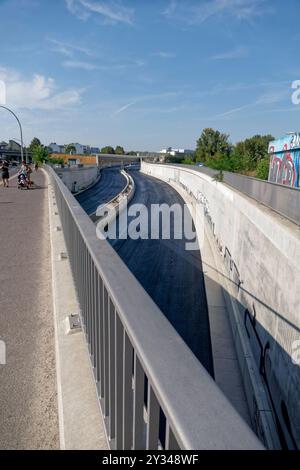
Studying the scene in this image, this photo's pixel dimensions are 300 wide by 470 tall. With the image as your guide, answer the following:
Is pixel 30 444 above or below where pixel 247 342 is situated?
above

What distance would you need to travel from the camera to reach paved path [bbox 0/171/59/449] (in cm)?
257

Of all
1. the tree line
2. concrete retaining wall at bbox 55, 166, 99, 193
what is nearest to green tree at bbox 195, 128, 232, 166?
the tree line

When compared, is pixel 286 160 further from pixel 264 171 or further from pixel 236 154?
pixel 236 154

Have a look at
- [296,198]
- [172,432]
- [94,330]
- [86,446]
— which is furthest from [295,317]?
[172,432]

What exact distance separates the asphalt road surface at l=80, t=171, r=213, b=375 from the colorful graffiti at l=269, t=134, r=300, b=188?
12.2 meters

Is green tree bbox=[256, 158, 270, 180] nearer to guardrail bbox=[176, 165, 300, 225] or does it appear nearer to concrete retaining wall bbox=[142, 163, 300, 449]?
guardrail bbox=[176, 165, 300, 225]

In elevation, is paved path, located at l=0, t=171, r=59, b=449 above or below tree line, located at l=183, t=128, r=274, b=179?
below

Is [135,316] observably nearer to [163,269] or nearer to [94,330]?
[94,330]

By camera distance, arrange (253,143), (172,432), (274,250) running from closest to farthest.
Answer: (172,432), (274,250), (253,143)

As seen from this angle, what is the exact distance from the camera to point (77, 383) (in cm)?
292

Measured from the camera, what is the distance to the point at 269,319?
29.9ft

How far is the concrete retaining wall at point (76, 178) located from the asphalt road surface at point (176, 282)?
19329mm

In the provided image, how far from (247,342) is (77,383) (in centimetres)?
986

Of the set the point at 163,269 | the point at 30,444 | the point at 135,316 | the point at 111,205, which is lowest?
the point at 163,269
